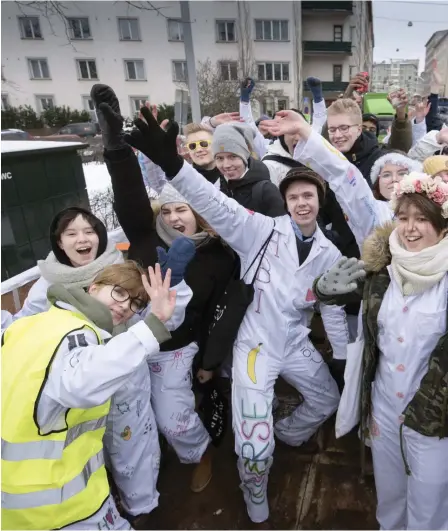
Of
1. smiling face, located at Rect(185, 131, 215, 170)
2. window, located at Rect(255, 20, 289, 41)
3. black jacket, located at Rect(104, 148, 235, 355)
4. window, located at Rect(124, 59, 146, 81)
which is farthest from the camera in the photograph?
window, located at Rect(124, 59, 146, 81)

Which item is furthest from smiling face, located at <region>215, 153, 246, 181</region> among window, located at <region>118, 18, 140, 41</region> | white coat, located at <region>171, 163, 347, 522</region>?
window, located at <region>118, 18, 140, 41</region>

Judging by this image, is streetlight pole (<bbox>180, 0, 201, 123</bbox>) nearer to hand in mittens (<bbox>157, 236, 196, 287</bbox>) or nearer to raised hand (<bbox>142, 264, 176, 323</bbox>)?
hand in mittens (<bbox>157, 236, 196, 287</bbox>)

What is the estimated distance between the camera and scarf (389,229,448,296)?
1666 millimetres

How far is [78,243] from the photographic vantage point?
214 centimetres

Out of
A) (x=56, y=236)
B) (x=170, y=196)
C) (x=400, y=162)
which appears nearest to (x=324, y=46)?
(x=400, y=162)

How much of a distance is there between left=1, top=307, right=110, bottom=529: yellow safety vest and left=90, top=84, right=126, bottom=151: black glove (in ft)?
3.35

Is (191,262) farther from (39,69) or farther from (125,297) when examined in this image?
(39,69)

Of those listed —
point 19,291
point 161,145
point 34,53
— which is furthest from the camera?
point 34,53

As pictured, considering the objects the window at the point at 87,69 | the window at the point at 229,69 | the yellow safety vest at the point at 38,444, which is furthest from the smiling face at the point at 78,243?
the window at the point at 87,69

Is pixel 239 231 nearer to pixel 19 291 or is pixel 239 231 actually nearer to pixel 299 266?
pixel 299 266

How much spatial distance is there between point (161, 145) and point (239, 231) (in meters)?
0.60

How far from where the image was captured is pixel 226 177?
113 inches

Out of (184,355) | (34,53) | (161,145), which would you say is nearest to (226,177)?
(161,145)

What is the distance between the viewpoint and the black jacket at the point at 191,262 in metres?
2.28
